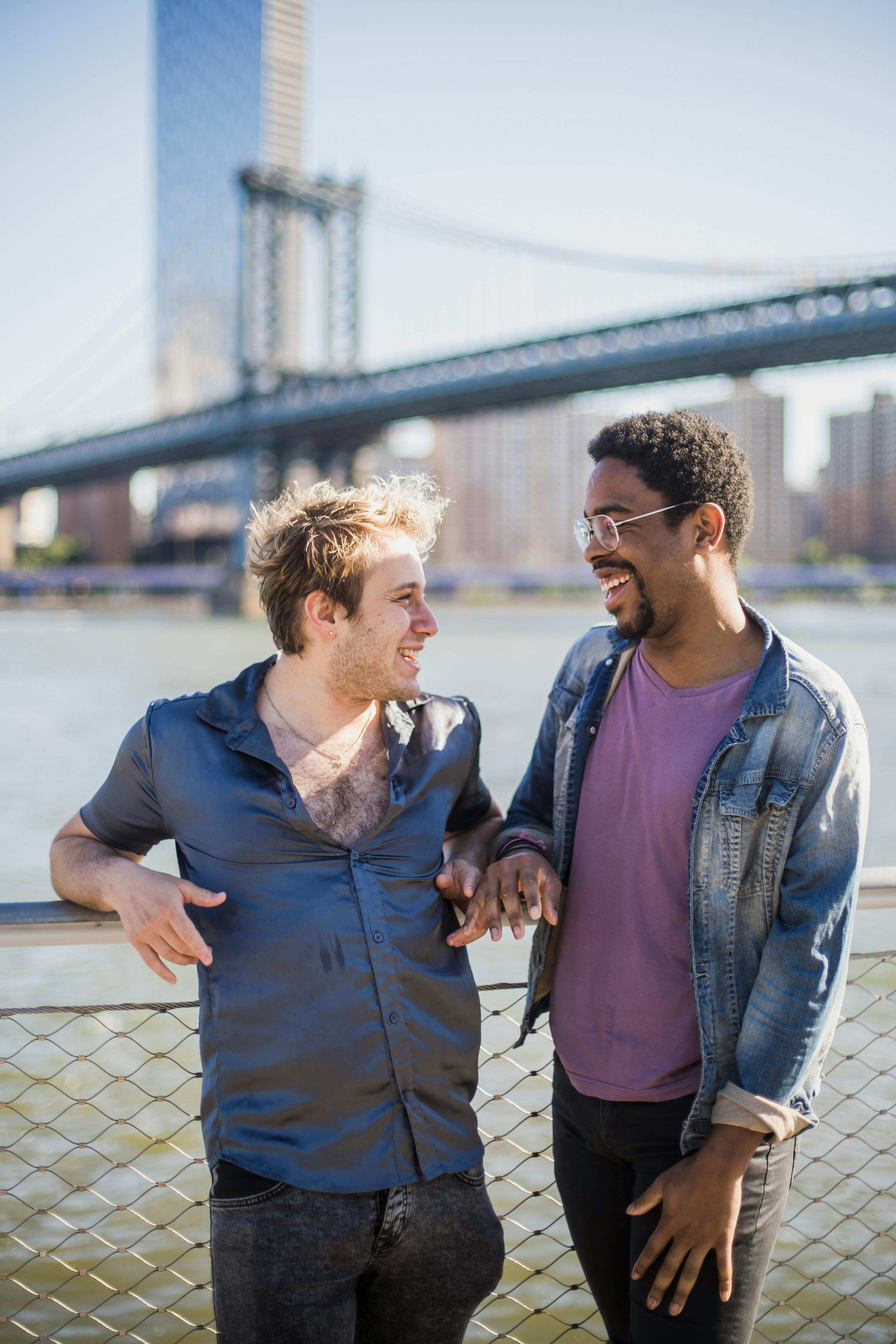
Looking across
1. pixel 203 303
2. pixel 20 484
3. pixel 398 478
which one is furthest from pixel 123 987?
pixel 203 303

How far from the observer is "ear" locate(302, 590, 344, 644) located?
1345mm

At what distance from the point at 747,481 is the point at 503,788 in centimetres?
923

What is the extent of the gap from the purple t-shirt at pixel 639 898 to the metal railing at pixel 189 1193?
0.16m

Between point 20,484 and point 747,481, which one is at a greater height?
point 20,484

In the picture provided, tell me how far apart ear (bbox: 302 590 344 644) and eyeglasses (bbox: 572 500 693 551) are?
0.95 feet

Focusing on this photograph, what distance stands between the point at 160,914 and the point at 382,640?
1.27ft

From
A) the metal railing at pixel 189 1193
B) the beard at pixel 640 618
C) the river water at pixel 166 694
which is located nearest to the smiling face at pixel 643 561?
the beard at pixel 640 618

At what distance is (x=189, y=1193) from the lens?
3.27m

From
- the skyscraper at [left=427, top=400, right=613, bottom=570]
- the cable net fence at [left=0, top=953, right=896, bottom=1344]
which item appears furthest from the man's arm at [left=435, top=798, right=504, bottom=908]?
the skyscraper at [left=427, top=400, right=613, bottom=570]

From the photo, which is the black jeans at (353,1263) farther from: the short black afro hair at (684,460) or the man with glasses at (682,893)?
the short black afro hair at (684,460)

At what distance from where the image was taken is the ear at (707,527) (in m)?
1.29

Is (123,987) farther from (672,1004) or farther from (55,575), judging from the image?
(55,575)

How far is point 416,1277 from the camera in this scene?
1200mm

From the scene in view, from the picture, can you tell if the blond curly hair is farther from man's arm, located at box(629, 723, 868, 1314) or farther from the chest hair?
man's arm, located at box(629, 723, 868, 1314)
